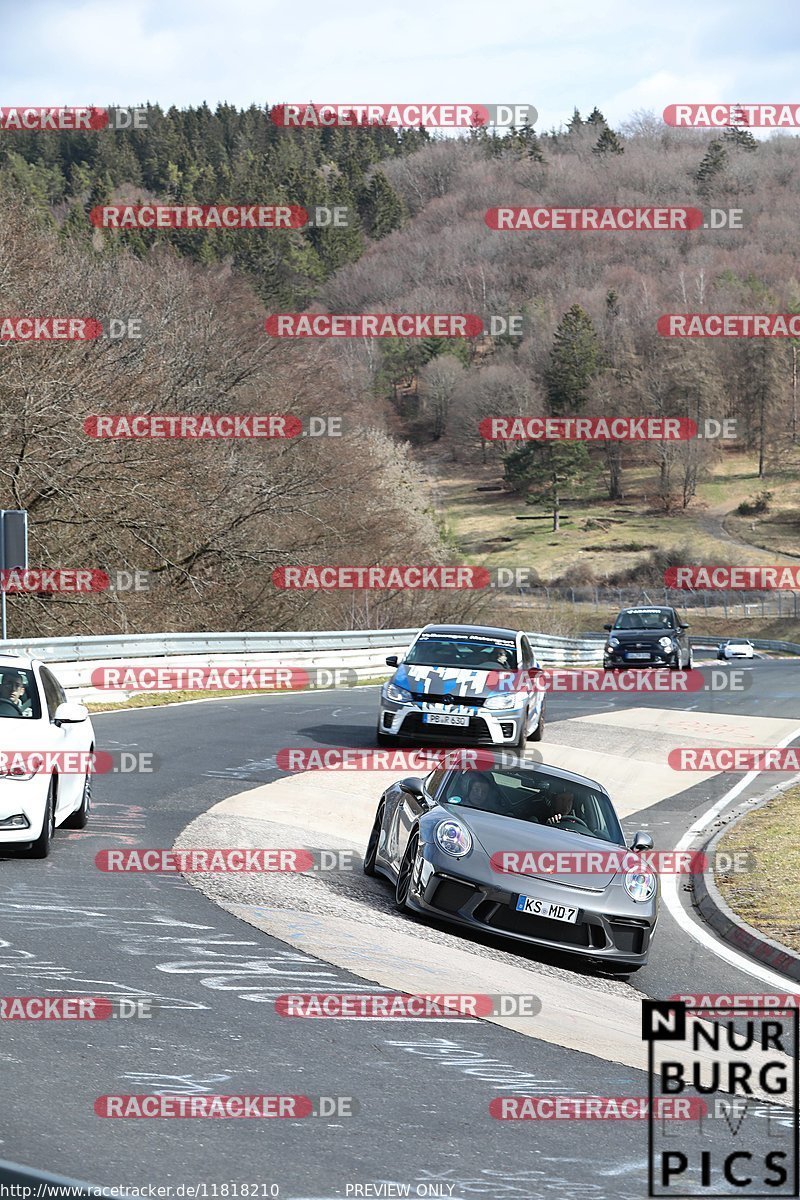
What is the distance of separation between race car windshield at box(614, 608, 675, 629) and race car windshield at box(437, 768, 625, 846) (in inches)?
956

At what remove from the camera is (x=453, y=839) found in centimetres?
971

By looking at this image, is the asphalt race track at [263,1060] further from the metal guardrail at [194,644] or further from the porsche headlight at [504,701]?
the metal guardrail at [194,644]

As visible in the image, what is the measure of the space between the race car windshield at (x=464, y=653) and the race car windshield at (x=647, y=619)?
1543 cm

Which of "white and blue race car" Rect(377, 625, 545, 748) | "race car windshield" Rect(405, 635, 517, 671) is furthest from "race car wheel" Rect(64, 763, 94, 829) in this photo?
"race car windshield" Rect(405, 635, 517, 671)

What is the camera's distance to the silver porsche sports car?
9.40 m

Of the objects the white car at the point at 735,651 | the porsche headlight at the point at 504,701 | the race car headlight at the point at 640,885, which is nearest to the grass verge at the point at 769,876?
the race car headlight at the point at 640,885

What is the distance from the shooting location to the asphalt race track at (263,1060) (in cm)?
492

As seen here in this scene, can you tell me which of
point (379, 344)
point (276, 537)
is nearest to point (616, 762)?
point (276, 537)

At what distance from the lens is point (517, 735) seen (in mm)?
18922

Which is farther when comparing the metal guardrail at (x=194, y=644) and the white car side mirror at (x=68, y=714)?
the metal guardrail at (x=194, y=644)

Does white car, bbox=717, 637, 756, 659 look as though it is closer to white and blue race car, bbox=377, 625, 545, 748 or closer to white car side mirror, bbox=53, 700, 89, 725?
white and blue race car, bbox=377, 625, 545, 748

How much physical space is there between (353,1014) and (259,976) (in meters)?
0.80

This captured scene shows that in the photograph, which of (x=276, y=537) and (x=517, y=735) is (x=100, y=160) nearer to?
(x=276, y=537)

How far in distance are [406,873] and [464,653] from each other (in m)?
9.71
